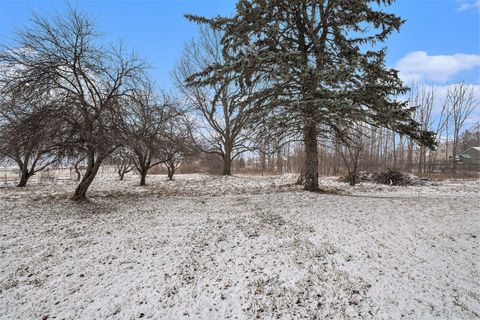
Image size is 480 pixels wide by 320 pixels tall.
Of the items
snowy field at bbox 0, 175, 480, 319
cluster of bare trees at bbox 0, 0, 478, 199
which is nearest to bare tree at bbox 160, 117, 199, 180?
cluster of bare trees at bbox 0, 0, 478, 199

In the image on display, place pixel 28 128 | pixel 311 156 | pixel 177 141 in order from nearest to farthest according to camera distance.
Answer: pixel 28 128 → pixel 311 156 → pixel 177 141

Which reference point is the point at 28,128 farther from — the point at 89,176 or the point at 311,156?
the point at 311,156

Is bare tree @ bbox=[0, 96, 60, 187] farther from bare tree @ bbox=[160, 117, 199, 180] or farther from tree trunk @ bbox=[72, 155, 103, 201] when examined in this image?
bare tree @ bbox=[160, 117, 199, 180]

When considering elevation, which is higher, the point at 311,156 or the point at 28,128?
the point at 28,128

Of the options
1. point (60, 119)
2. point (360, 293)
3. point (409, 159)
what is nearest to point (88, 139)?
point (60, 119)

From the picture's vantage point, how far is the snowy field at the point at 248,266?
236 centimetres

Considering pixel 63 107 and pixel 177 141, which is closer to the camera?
pixel 63 107

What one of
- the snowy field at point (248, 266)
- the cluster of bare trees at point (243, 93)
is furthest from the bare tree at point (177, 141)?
the snowy field at point (248, 266)

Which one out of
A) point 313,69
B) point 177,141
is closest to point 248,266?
point 313,69

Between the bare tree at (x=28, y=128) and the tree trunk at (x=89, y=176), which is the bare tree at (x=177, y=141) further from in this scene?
the bare tree at (x=28, y=128)

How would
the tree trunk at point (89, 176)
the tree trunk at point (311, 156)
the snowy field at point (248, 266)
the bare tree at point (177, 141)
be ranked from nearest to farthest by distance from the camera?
the snowy field at point (248, 266) → the tree trunk at point (89, 176) → the tree trunk at point (311, 156) → the bare tree at point (177, 141)

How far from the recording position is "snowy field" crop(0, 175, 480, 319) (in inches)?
92.9

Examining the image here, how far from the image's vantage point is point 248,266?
302 cm

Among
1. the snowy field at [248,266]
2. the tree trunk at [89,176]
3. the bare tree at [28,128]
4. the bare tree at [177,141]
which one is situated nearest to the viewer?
the snowy field at [248,266]
